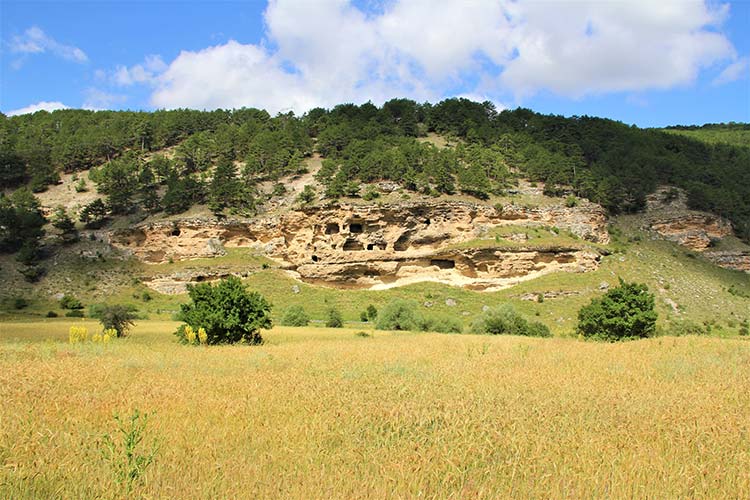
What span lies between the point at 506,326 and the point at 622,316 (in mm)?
10588

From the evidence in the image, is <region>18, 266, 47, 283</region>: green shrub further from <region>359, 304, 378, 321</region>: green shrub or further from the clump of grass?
the clump of grass

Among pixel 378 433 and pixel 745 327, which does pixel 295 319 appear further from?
→ pixel 745 327

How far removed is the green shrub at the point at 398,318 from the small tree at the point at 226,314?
49.6ft

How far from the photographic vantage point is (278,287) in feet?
174

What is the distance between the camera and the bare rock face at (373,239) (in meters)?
56.6

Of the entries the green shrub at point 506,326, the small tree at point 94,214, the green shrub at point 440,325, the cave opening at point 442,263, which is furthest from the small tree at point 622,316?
the small tree at point 94,214

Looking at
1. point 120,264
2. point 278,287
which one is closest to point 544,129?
point 278,287

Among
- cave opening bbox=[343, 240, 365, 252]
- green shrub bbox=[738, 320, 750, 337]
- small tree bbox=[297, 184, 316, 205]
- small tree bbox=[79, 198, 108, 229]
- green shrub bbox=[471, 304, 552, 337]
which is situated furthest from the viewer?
small tree bbox=[79, 198, 108, 229]

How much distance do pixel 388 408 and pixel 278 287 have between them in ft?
156

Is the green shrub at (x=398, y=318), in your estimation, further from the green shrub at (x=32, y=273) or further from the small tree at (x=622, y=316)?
the green shrub at (x=32, y=273)

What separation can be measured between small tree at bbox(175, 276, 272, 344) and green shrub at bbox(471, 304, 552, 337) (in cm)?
1786

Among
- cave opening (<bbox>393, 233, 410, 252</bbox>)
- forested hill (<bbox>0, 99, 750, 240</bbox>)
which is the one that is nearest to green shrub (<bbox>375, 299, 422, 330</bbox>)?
cave opening (<bbox>393, 233, 410, 252</bbox>)

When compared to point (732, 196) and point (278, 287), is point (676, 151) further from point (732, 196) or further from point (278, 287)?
point (278, 287)

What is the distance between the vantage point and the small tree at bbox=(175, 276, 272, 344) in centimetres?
2095
